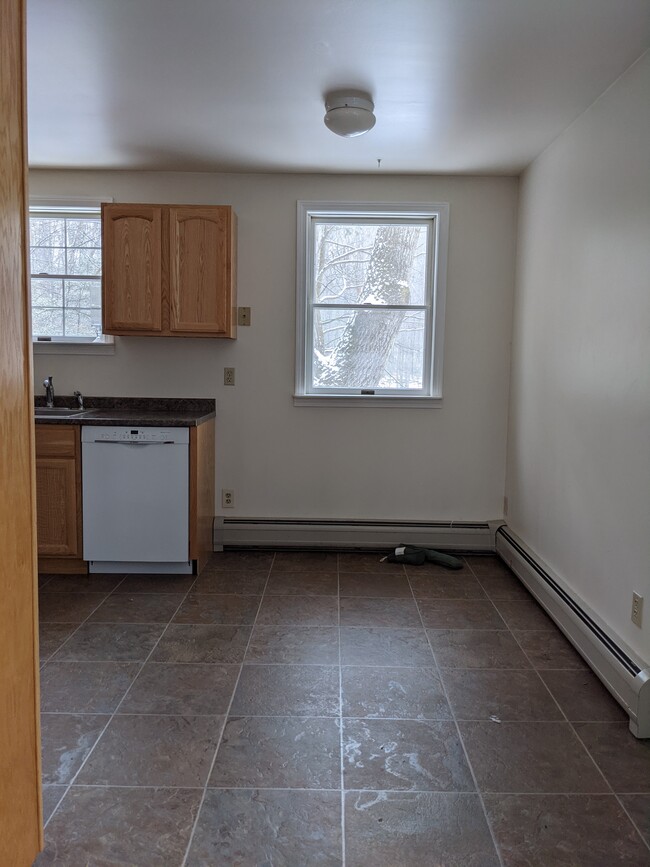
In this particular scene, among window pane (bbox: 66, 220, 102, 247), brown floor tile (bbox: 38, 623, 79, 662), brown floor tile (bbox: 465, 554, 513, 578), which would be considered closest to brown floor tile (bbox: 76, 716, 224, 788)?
brown floor tile (bbox: 38, 623, 79, 662)

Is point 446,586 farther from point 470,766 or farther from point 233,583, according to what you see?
point 470,766

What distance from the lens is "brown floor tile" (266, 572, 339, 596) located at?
350cm

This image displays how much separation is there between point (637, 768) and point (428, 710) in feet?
2.22

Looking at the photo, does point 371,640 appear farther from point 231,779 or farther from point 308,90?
point 308,90

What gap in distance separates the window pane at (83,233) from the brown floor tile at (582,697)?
3568mm

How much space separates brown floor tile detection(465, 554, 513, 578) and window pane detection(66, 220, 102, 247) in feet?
10.2

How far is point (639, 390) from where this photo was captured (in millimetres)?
2359

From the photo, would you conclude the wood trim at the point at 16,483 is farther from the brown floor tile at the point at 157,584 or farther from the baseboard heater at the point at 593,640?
the brown floor tile at the point at 157,584

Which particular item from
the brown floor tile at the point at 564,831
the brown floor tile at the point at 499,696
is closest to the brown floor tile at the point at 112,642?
the brown floor tile at the point at 499,696

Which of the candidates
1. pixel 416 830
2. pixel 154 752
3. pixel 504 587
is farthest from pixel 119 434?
pixel 416 830

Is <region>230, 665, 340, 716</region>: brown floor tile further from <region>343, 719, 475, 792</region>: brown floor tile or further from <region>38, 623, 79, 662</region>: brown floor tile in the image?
<region>38, 623, 79, 662</region>: brown floor tile

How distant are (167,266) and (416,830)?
3.13 metres

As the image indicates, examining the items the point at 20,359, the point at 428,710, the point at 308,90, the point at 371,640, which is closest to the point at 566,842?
the point at 428,710

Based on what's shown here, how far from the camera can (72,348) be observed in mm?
4152
